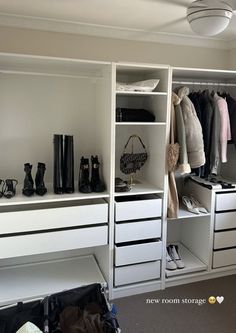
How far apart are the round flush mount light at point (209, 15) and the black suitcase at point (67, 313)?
186cm

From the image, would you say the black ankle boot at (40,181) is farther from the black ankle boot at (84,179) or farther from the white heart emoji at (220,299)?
the white heart emoji at (220,299)

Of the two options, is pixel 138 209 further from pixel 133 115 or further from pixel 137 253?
pixel 133 115

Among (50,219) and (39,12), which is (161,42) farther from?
(50,219)

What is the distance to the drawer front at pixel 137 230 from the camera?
8.17 feet

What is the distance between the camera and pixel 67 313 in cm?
193

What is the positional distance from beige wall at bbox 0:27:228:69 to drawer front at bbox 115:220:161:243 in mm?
1493

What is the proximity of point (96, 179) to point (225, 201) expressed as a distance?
46.9 inches

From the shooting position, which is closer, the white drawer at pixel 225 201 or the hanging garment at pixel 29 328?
the hanging garment at pixel 29 328

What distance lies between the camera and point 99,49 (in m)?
2.75

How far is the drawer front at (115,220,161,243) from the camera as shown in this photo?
8.17 ft

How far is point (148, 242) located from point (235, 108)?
57.6 inches

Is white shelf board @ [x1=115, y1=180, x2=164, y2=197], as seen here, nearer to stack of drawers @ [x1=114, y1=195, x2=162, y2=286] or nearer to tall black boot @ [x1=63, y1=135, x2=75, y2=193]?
stack of drawers @ [x1=114, y1=195, x2=162, y2=286]

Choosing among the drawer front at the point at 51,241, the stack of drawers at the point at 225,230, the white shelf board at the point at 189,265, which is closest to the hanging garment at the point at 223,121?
the stack of drawers at the point at 225,230

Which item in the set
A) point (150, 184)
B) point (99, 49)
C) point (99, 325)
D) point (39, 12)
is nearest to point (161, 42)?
point (99, 49)
